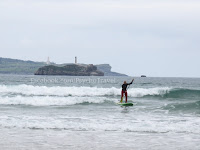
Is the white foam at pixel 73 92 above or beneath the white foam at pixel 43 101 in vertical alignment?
above

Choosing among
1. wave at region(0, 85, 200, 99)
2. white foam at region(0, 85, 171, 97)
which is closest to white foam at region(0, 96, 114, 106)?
wave at region(0, 85, 200, 99)

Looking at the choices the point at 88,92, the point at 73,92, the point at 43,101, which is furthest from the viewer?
the point at 88,92

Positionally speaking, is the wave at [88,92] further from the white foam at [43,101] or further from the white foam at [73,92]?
the white foam at [43,101]

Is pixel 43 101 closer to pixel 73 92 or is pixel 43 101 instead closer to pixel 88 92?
pixel 73 92

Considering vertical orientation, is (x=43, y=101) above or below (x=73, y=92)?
below

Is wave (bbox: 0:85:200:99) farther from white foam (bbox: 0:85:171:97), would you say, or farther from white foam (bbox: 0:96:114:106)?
white foam (bbox: 0:96:114:106)

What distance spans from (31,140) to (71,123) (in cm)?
391

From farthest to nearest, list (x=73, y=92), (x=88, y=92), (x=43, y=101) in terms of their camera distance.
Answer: (x=88, y=92)
(x=73, y=92)
(x=43, y=101)

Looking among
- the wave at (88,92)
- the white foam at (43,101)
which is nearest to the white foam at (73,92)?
the wave at (88,92)

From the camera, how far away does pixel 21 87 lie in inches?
1651

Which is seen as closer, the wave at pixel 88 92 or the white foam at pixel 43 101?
the white foam at pixel 43 101

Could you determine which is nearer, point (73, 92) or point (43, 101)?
point (43, 101)

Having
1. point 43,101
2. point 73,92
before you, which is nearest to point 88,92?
point 73,92

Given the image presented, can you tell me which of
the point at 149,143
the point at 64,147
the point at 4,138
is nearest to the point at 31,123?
the point at 4,138
